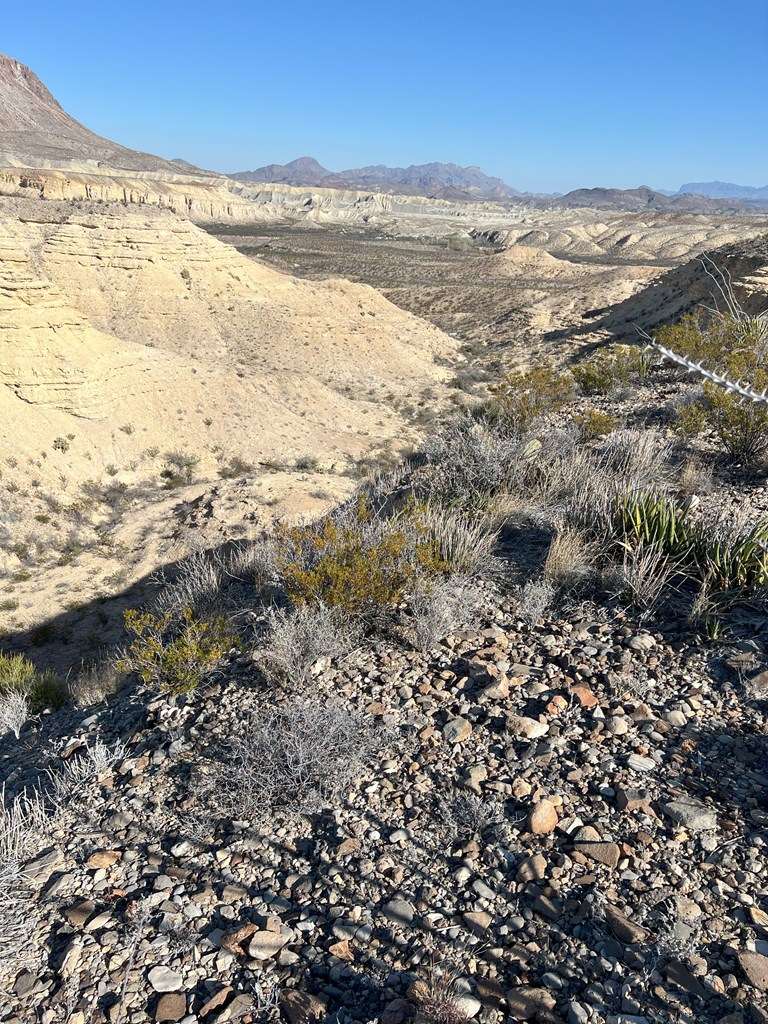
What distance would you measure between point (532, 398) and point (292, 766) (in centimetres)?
758

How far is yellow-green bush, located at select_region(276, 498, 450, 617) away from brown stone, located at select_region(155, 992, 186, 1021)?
2196 millimetres

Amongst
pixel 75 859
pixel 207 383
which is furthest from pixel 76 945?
pixel 207 383

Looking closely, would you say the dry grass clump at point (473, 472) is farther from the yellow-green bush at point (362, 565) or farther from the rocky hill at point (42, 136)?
the rocky hill at point (42, 136)

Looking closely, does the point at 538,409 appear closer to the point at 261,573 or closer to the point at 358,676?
the point at 261,573

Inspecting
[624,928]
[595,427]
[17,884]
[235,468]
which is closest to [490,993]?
[624,928]

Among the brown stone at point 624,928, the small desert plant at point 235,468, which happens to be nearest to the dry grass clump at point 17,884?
the brown stone at point 624,928

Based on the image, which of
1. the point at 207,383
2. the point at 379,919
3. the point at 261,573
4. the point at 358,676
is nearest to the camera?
the point at 379,919

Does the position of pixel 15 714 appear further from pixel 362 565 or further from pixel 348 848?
pixel 348 848

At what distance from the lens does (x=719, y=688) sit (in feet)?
10.9

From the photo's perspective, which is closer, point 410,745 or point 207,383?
point 410,745

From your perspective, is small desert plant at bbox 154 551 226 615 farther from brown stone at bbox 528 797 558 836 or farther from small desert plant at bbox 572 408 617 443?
small desert plant at bbox 572 408 617 443

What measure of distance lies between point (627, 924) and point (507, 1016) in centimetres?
54

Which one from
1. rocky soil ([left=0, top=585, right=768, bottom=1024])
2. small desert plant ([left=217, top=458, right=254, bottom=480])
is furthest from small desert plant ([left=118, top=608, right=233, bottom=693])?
small desert plant ([left=217, top=458, right=254, bottom=480])

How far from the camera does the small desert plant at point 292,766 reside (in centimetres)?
295
